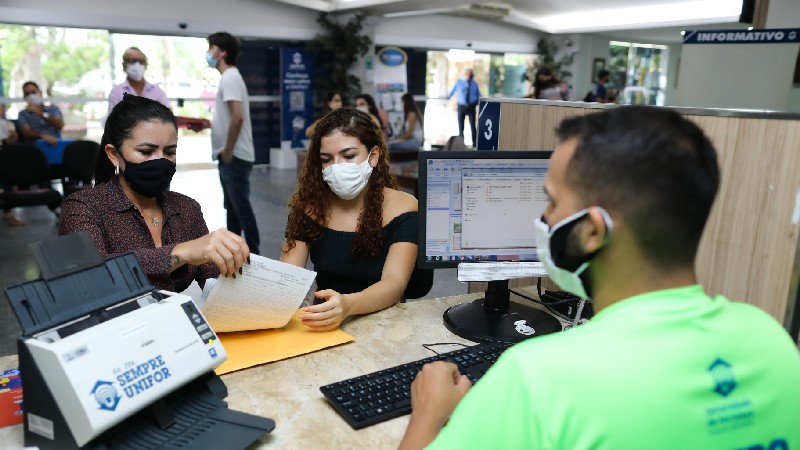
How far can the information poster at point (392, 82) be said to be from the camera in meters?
10.8

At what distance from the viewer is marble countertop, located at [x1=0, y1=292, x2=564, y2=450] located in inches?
44.2

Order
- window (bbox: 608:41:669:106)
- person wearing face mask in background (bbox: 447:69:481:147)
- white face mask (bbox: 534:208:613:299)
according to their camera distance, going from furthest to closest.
Result: window (bbox: 608:41:669:106)
person wearing face mask in background (bbox: 447:69:481:147)
white face mask (bbox: 534:208:613:299)

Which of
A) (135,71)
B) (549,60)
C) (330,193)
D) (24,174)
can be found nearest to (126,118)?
(330,193)

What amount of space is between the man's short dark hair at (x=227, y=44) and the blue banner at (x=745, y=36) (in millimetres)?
3046

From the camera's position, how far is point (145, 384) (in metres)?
1.00

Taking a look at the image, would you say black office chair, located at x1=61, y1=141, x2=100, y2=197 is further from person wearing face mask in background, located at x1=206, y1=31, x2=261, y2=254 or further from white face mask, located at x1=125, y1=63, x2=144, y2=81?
person wearing face mask in background, located at x1=206, y1=31, x2=261, y2=254

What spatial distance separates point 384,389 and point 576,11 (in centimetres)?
1221

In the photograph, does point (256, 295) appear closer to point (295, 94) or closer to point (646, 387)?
point (646, 387)

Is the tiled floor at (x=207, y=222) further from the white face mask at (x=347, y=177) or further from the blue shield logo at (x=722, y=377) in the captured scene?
the blue shield logo at (x=722, y=377)

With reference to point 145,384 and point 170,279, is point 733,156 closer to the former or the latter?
point 145,384

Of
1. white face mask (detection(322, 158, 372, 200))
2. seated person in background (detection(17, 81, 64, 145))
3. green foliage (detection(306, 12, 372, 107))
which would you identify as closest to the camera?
white face mask (detection(322, 158, 372, 200))

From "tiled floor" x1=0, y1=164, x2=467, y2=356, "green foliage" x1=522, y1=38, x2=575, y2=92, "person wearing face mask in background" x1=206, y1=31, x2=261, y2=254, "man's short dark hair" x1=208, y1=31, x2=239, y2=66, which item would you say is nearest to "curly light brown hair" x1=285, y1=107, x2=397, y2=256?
"tiled floor" x1=0, y1=164, x2=467, y2=356

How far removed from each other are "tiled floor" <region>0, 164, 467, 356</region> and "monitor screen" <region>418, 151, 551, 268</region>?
142cm

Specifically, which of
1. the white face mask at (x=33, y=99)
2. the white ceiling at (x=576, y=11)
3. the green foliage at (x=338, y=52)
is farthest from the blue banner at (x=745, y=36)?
the green foliage at (x=338, y=52)
